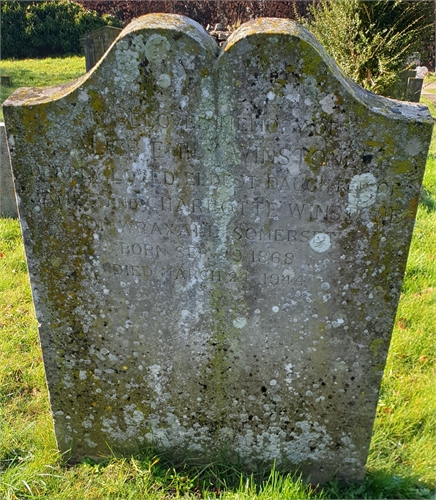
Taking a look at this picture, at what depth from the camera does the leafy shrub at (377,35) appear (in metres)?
7.05

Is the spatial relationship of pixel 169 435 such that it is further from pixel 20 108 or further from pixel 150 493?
pixel 20 108

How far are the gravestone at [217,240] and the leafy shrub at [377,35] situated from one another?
575 centimetres

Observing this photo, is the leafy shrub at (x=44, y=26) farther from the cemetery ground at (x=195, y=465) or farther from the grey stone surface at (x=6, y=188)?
the cemetery ground at (x=195, y=465)

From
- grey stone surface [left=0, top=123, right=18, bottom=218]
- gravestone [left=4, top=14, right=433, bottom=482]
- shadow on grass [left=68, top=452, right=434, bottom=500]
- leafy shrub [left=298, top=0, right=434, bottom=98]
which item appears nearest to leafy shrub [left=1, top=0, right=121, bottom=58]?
leafy shrub [left=298, top=0, right=434, bottom=98]

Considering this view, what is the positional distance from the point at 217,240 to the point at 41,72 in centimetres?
1479

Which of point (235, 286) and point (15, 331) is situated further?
point (15, 331)

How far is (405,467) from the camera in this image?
2725 millimetres

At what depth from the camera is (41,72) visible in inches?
579

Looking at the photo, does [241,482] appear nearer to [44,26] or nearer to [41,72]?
[41,72]

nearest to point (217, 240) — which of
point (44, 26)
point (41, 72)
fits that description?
point (41, 72)

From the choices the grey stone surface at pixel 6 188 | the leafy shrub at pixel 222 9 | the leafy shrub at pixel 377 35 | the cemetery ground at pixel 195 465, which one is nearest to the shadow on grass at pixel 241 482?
the cemetery ground at pixel 195 465

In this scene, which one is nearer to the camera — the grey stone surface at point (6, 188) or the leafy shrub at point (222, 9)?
the grey stone surface at point (6, 188)

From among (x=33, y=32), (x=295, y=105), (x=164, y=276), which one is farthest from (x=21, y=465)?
(x=33, y=32)

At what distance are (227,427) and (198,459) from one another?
0.94 feet
